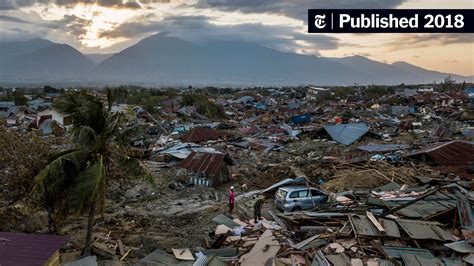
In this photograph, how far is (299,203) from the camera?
15648 millimetres

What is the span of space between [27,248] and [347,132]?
28456 mm

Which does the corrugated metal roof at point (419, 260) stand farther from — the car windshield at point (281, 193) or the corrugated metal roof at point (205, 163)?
the corrugated metal roof at point (205, 163)

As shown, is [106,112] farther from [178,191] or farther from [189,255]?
[178,191]

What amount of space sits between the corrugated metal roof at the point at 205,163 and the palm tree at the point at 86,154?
10.2 m

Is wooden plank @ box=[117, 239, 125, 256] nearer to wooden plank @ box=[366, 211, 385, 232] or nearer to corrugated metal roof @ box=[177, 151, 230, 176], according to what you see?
wooden plank @ box=[366, 211, 385, 232]

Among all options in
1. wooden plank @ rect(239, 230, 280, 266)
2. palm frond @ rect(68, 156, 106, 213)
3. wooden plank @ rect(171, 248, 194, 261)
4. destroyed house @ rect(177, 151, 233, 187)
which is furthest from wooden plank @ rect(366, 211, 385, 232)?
destroyed house @ rect(177, 151, 233, 187)

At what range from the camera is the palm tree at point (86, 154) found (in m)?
10.1

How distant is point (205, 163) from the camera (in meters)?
22.1

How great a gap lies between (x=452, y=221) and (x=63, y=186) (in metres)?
11.5

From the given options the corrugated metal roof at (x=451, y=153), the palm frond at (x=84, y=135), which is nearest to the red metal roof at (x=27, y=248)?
the palm frond at (x=84, y=135)

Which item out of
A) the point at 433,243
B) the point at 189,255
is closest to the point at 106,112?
the point at 189,255

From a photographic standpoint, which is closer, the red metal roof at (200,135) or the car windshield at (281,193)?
the car windshield at (281,193)

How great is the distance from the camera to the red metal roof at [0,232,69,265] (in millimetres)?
8109

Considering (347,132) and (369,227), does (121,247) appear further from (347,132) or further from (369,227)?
(347,132)
